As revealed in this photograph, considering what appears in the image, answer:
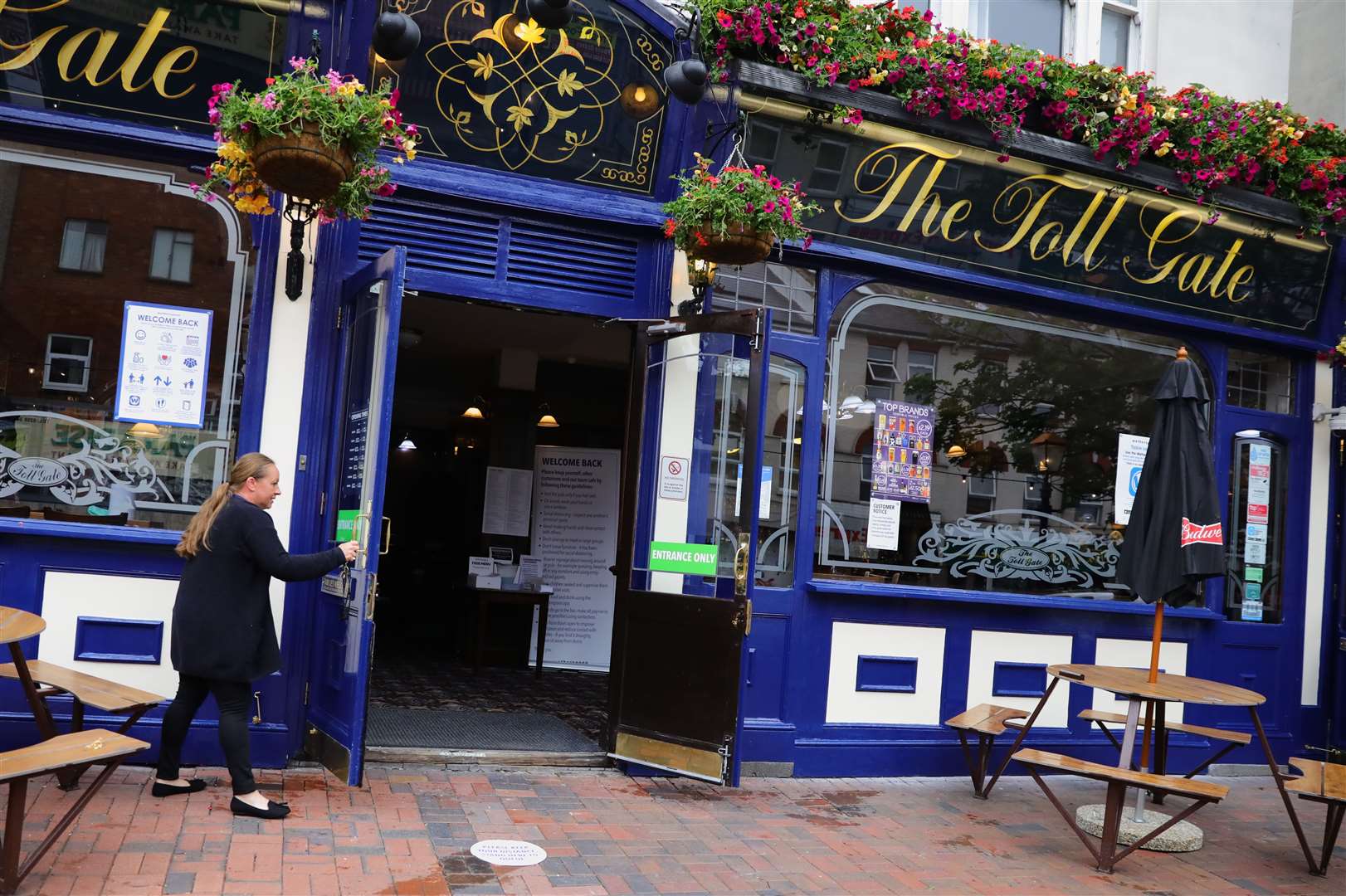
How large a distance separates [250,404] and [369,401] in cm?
74

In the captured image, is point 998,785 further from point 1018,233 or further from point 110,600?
point 110,600

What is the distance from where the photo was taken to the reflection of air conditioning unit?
852 centimetres

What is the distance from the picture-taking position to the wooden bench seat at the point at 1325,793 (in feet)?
17.9

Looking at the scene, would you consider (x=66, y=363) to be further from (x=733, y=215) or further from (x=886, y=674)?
(x=886, y=674)

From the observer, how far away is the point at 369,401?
19.1 ft

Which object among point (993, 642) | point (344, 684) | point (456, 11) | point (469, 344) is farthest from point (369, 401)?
point (469, 344)

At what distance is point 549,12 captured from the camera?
6164 mm

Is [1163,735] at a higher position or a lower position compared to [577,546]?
lower

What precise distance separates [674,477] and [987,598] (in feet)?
7.57

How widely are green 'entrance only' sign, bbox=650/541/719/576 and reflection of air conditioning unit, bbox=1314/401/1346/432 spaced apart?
5.26 meters

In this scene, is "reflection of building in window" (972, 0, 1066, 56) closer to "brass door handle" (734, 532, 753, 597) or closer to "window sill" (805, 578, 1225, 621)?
"window sill" (805, 578, 1225, 621)

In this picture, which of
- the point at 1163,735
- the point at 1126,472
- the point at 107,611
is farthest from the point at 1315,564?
the point at 107,611

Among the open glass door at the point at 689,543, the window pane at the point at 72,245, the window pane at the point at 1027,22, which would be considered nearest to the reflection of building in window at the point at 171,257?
the window pane at the point at 72,245

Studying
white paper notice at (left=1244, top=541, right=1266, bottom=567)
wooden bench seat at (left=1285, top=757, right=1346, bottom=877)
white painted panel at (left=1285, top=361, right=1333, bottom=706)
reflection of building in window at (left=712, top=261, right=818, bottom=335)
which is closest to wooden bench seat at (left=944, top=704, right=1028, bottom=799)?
wooden bench seat at (left=1285, top=757, right=1346, bottom=877)
